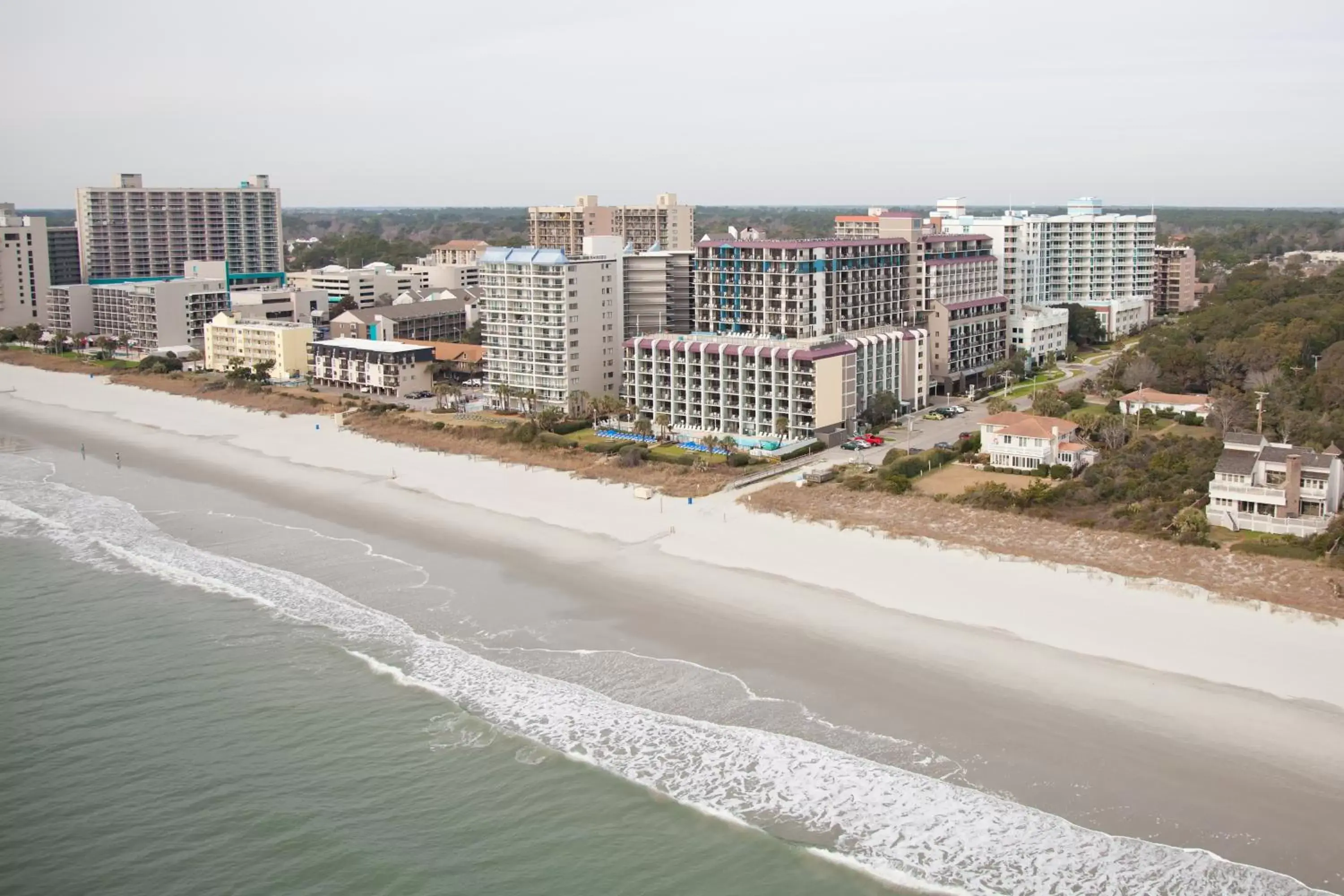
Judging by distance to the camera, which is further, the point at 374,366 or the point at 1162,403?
the point at 374,366

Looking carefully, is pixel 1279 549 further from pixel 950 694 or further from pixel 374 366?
pixel 374 366

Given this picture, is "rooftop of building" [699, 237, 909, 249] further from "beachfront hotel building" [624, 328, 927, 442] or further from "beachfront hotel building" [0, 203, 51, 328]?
"beachfront hotel building" [0, 203, 51, 328]

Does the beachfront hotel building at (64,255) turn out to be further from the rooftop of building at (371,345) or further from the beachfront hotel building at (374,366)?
the beachfront hotel building at (374,366)

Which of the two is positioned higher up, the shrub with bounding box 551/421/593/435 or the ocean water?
the shrub with bounding box 551/421/593/435

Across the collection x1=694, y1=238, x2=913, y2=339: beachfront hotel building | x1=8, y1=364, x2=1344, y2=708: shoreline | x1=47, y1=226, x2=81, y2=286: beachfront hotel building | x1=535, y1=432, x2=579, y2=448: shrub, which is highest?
x1=47, y1=226, x2=81, y2=286: beachfront hotel building

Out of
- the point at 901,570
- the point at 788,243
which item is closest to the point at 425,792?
the point at 901,570

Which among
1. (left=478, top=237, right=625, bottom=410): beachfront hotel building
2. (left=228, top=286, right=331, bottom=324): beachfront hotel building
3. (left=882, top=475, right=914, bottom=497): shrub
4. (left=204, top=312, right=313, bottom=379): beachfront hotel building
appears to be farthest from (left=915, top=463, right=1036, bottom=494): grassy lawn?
(left=228, top=286, right=331, bottom=324): beachfront hotel building

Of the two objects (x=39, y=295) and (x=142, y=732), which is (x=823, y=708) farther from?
(x=39, y=295)
